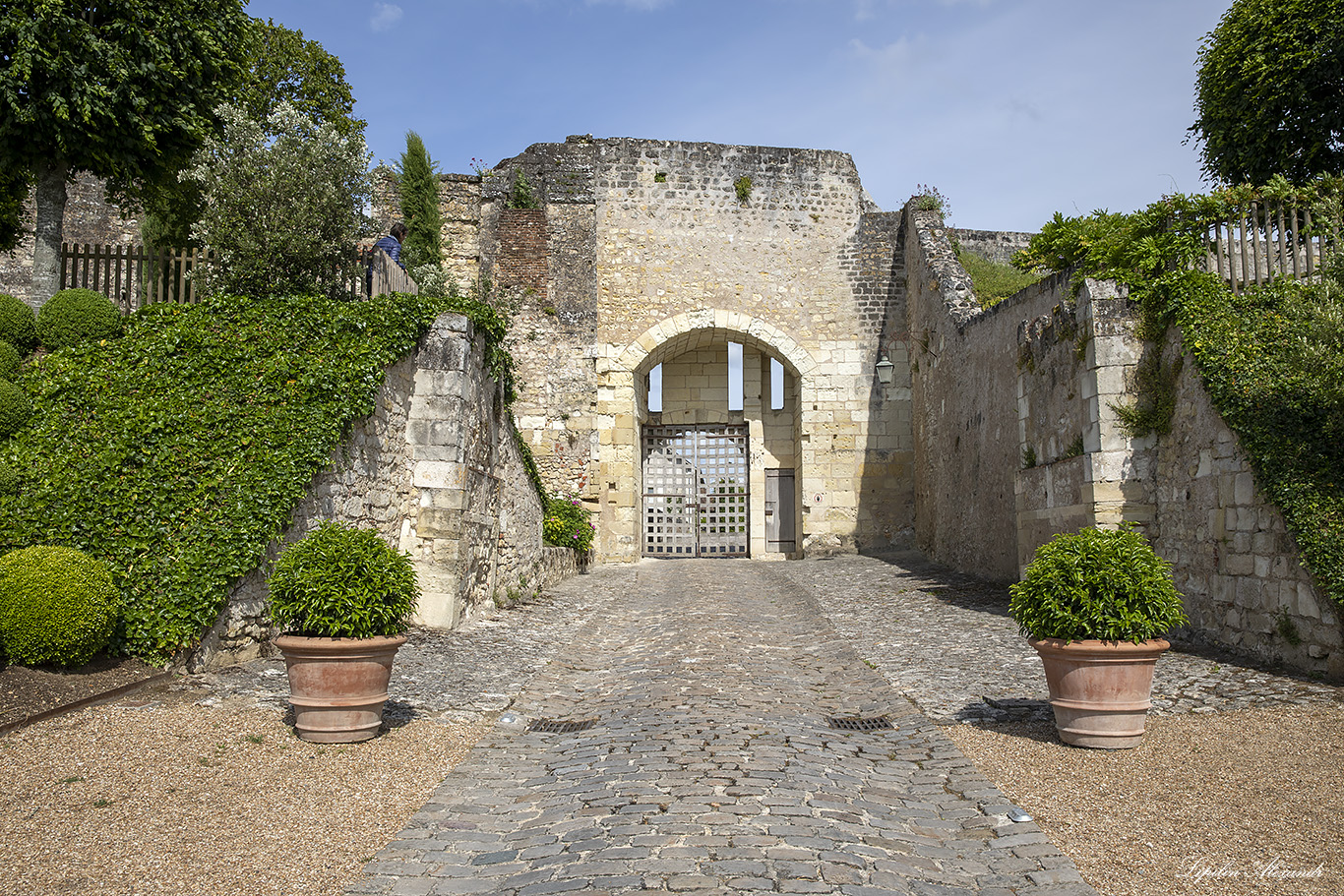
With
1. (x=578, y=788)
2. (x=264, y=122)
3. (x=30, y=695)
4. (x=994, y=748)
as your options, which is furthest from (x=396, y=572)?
(x=264, y=122)

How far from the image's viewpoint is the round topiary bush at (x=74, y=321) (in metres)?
6.98

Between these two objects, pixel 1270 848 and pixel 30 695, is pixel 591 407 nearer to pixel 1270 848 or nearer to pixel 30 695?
pixel 30 695

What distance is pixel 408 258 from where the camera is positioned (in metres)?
14.9

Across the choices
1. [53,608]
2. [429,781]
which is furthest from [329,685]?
[53,608]

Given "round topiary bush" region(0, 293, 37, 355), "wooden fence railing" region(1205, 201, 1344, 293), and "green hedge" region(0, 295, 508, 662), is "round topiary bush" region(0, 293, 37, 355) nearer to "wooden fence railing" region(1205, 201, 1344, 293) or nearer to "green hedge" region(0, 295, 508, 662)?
"green hedge" region(0, 295, 508, 662)

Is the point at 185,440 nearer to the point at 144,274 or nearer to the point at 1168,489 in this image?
the point at 144,274

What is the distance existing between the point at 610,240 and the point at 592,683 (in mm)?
11324

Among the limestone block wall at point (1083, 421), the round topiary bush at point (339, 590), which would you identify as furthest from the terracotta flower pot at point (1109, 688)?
the round topiary bush at point (339, 590)

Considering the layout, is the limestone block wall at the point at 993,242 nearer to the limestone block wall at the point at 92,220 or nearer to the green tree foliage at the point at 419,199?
the green tree foliage at the point at 419,199

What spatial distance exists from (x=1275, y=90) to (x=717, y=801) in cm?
1182

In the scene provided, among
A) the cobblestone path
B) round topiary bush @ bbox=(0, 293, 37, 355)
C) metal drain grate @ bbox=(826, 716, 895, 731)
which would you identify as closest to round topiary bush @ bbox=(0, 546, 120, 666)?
round topiary bush @ bbox=(0, 293, 37, 355)

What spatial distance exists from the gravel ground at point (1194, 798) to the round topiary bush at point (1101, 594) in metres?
0.62

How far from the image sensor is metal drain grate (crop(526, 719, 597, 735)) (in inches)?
203

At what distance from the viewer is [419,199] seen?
1562cm
